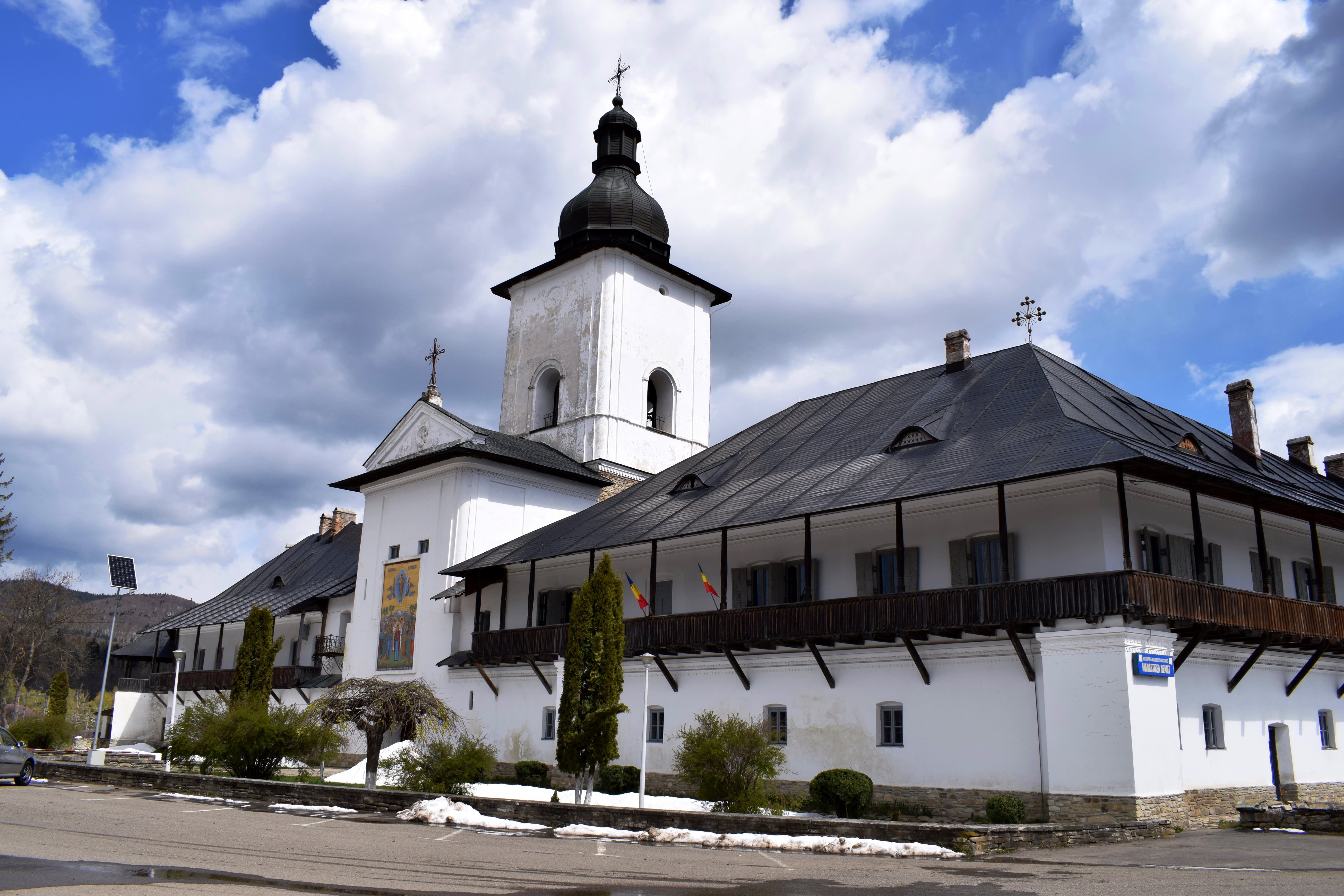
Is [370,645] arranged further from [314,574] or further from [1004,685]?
[1004,685]

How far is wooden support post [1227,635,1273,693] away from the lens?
19391mm

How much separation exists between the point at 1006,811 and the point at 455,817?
9124 millimetres

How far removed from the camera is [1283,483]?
77.1 ft

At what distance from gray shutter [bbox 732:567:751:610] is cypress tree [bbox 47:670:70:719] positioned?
107 ft

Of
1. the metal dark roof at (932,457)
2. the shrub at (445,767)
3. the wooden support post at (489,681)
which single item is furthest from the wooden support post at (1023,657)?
the wooden support post at (489,681)

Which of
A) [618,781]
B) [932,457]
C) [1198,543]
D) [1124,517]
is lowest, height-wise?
[618,781]

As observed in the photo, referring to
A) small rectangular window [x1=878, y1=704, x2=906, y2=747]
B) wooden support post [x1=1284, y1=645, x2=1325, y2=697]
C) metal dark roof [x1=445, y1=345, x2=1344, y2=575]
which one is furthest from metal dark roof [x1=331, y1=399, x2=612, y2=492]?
wooden support post [x1=1284, y1=645, x2=1325, y2=697]

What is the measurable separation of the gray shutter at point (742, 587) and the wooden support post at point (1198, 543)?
9.57 meters

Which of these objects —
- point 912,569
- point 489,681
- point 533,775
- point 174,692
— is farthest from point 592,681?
point 174,692

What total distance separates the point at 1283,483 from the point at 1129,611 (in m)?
9.64

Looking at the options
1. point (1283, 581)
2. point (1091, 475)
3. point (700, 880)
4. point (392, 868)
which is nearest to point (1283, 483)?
point (1283, 581)

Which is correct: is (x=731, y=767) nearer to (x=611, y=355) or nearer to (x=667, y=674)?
(x=667, y=674)

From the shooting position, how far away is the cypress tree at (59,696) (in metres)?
42.7

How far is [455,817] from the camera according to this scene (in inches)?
659
